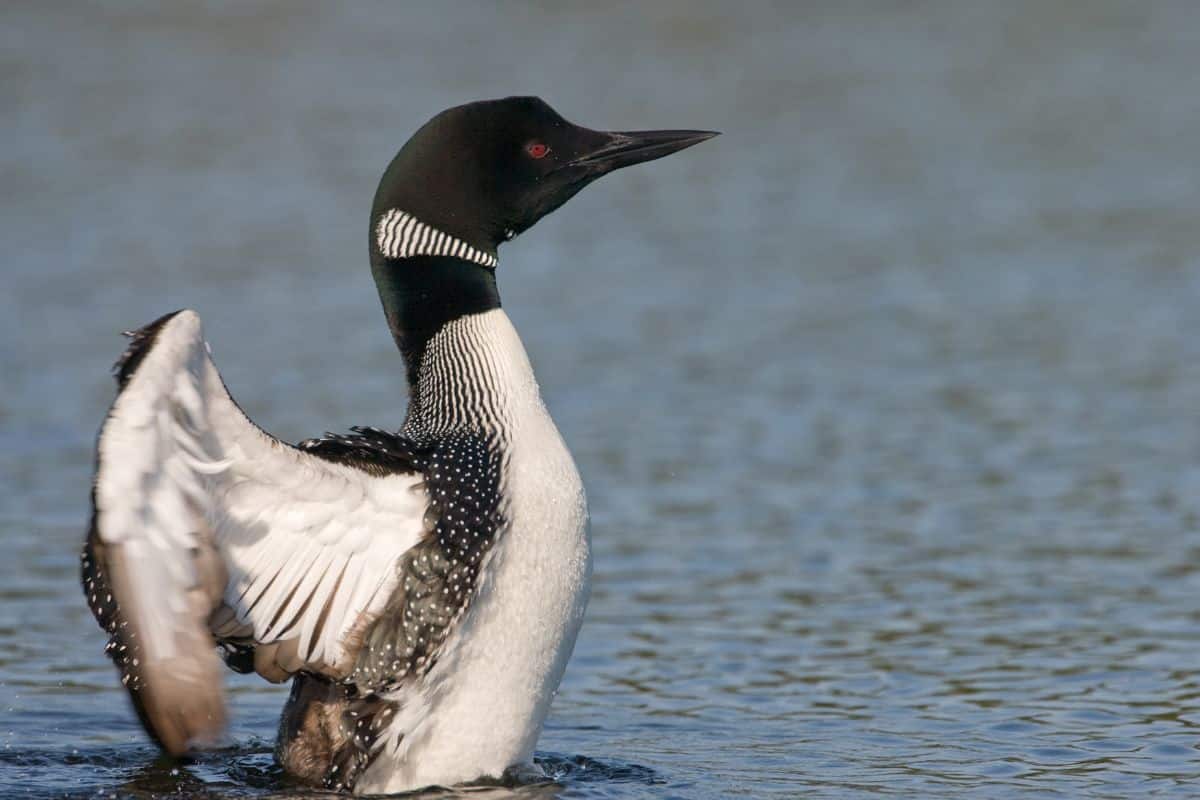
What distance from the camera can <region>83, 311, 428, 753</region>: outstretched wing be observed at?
4555 mm

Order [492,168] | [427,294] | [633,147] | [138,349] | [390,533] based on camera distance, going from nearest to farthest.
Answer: [138,349], [390,533], [427,294], [492,168], [633,147]

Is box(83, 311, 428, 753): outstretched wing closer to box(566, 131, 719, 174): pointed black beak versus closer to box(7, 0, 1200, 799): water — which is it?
box(7, 0, 1200, 799): water

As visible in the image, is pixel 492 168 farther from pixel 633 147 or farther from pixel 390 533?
pixel 390 533

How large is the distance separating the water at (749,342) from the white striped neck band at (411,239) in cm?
143

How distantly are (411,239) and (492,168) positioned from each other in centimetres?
31

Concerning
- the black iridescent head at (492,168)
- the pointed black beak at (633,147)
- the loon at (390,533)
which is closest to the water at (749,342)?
the loon at (390,533)

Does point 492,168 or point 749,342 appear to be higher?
point 749,342

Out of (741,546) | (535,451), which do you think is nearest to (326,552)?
(535,451)

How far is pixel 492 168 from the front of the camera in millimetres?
5598

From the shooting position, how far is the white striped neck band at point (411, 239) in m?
5.50

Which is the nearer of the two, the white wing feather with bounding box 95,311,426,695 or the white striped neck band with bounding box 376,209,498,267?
the white wing feather with bounding box 95,311,426,695

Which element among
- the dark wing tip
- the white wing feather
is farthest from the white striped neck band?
the dark wing tip

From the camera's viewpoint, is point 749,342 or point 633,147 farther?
point 749,342


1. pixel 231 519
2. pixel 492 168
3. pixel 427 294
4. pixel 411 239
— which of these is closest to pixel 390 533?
pixel 231 519
